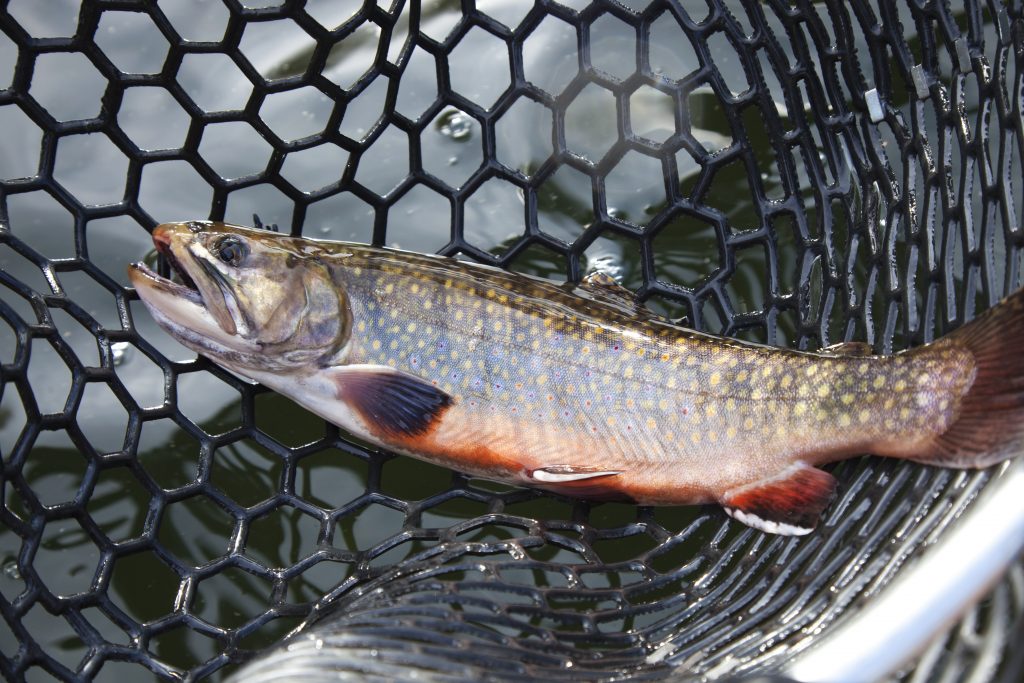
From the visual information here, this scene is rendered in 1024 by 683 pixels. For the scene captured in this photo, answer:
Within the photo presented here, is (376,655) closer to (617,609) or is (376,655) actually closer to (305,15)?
(617,609)

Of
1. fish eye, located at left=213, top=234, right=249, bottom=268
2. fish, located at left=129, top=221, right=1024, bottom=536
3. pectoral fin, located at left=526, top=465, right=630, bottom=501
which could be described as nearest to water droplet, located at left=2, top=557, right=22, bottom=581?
fish, located at left=129, top=221, right=1024, bottom=536

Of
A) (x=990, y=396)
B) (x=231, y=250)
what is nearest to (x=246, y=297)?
(x=231, y=250)

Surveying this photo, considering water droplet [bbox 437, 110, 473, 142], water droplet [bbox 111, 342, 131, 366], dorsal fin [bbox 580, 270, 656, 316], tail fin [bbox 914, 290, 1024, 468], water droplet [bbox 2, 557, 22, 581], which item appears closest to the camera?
tail fin [bbox 914, 290, 1024, 468]

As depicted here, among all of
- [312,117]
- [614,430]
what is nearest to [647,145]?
[614,430]

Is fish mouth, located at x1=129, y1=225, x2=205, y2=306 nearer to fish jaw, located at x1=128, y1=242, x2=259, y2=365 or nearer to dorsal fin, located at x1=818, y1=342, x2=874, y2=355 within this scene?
fish jaw, located at x1=128, y1=242, x2=259, y2=365

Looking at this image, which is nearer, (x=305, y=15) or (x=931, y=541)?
(x=931, y=541)

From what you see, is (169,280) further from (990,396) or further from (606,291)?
(990,396)
